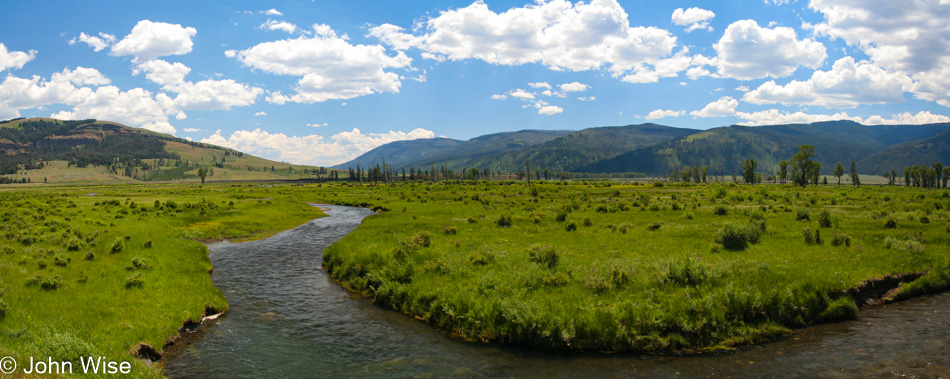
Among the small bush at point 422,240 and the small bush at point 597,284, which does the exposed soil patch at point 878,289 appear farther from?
the small bush at point 422,240

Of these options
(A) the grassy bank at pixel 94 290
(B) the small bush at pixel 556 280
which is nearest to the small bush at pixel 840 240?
(B) the small bush at pixel 556 280

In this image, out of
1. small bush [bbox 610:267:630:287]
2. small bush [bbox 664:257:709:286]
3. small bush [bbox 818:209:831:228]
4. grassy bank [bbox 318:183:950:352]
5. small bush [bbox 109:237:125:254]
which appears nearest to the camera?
grassy bank [bbox 318:183:950:352]

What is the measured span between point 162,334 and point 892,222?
49295 millimetres

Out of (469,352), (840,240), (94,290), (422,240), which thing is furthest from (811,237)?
(94,290)

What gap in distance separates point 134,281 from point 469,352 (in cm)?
1874

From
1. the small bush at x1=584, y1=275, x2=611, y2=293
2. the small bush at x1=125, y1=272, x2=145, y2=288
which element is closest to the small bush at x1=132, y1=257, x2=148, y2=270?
the small bush at x1=125, y1=272, x2=145, y2=288

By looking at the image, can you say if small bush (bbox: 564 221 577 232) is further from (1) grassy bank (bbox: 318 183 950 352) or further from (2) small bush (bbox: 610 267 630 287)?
(2) small bush (bbox: 610 267 630 287)

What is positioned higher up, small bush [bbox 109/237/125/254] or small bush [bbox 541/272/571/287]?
small bush [bbox 109/237/125/254]

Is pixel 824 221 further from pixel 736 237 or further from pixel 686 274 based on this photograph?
pixel 686 274

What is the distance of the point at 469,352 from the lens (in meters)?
16.6

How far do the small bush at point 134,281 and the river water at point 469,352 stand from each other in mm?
4989

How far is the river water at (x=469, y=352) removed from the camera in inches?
558

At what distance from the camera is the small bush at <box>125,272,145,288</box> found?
2127 cm

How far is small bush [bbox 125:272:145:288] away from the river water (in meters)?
4.99
